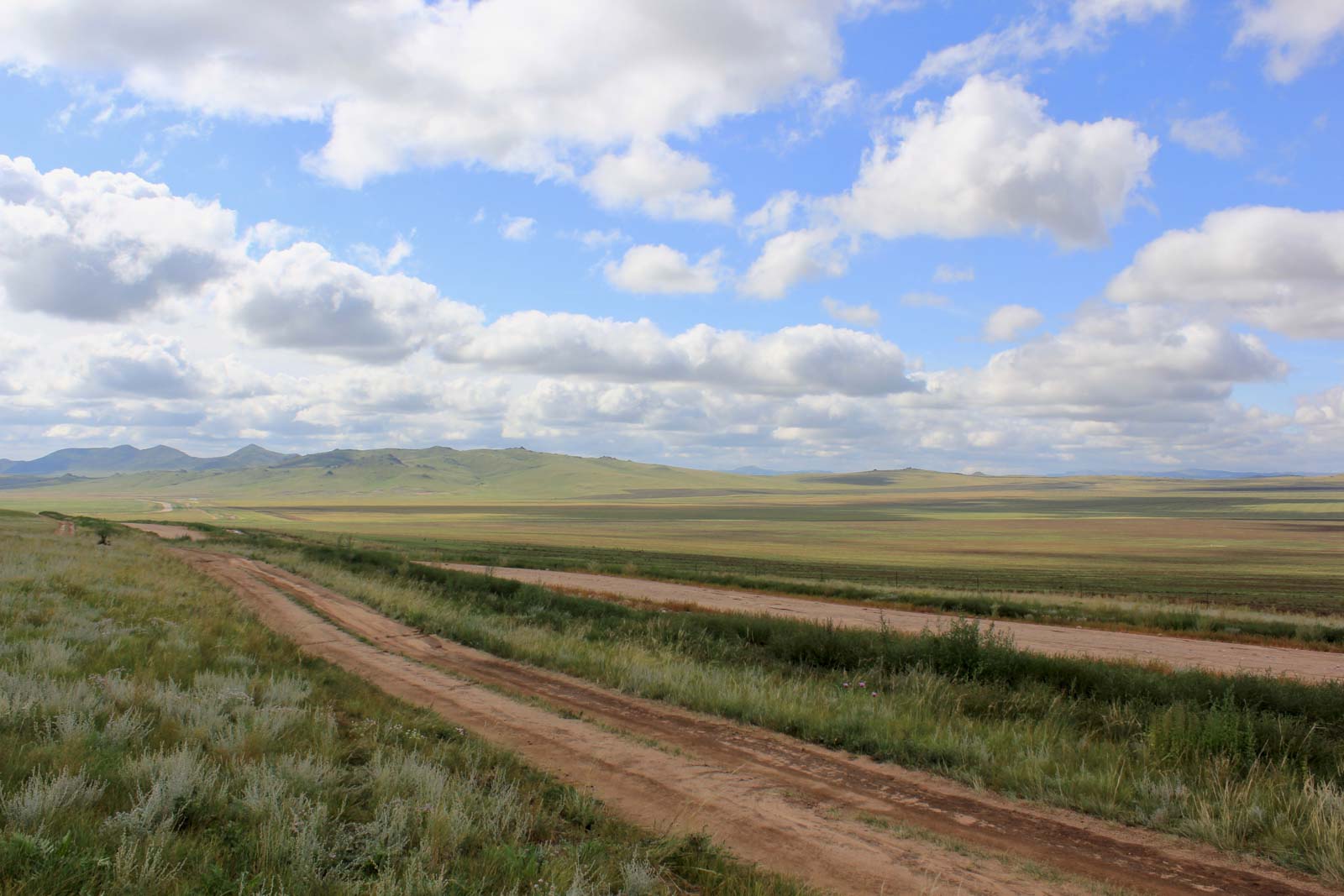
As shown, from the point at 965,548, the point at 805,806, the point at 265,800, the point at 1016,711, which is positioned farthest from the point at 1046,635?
the point at 965,548

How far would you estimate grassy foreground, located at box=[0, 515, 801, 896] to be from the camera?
199 inches

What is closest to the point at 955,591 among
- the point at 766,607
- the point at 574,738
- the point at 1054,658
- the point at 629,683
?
the point at 766,607

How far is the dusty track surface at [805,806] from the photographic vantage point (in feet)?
22.5

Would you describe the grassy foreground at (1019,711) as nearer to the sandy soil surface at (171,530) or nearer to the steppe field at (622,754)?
the steppe field at (622,754)

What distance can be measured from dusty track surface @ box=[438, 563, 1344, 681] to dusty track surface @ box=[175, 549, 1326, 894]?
274 inches

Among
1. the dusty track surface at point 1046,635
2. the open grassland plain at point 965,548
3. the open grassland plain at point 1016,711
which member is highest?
the open grassland plain at point 1016,711

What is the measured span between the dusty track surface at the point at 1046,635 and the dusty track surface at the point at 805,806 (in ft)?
22.8

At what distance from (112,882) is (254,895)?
31.7 inches

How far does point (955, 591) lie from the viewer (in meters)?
42.6

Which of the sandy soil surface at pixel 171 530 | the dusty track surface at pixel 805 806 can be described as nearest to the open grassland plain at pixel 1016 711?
the dusty track surface at pixel 805 806

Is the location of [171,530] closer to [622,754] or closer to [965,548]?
[622,754]

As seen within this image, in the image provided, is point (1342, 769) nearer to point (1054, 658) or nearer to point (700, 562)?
point (1054, 658)

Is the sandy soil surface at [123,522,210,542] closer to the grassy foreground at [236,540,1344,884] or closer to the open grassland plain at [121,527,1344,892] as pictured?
the grassy foreground at [236,540,1344,884]

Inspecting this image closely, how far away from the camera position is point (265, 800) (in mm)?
6074
